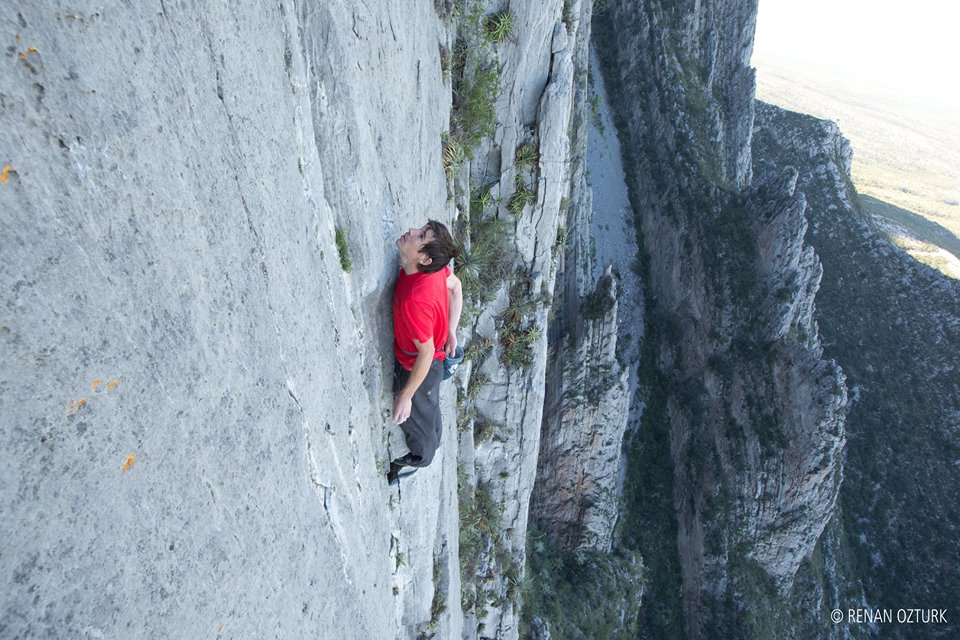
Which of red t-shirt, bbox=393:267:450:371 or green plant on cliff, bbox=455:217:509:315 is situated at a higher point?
red t-shirt, bbox=393:267:450:371

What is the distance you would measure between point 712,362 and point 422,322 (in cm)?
2398

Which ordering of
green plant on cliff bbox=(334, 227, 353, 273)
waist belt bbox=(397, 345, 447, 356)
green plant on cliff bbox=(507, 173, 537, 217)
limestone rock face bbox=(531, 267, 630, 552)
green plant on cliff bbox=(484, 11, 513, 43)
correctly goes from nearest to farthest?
1. green plant on cliff bbox=(334, 227, 353, 273)
2. waist belt bbox=(397, 345, 447, 356)
3. green plant on cliff bbox=(484, 11, 513, 43)
4. green plant on cliff bbox=(507, 173, 537, 217)
5. limestone rock face bbox=(531, 267, 630, 552)

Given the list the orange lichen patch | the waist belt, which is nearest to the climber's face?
the waist belt

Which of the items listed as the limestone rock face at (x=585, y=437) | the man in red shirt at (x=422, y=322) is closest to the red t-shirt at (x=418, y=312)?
the man in red shirt at (x=422, y=322)

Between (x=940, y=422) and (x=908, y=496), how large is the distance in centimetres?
468

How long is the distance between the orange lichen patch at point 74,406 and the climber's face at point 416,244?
3256 millimetres

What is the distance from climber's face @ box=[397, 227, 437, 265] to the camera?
189 inches

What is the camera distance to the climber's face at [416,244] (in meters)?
4.80

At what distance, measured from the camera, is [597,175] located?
29125mm

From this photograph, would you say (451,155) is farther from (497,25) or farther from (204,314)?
(204,314)

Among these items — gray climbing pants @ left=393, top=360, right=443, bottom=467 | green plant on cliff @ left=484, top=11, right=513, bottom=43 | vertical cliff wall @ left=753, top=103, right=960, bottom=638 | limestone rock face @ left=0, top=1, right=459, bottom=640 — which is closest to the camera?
limestone rock face @ left=0, top=1, right=459, bottom=640

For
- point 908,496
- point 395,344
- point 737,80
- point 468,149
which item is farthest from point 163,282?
point 737,80

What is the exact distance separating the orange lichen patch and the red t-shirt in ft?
9.99

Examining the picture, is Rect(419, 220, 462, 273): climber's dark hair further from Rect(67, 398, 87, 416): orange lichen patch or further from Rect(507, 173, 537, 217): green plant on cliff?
Rect(507, 173, 537, 217): green plant on cliff
